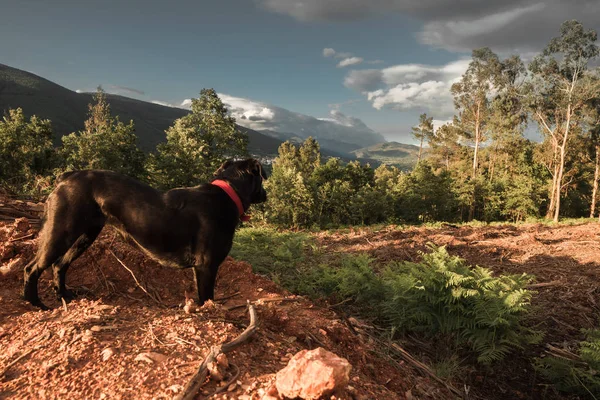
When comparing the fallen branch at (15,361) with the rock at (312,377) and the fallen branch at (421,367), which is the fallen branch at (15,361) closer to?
the rock at (312,377)

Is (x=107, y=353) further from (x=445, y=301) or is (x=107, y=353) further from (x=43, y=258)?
(x=445, y=301)

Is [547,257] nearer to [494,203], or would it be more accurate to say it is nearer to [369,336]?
[369,336]

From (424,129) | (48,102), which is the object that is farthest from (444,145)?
(48,102)

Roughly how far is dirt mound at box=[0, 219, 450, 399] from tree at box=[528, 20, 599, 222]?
35.0 metres

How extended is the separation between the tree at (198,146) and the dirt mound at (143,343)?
21.6m

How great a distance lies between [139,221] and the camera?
312 centimetres

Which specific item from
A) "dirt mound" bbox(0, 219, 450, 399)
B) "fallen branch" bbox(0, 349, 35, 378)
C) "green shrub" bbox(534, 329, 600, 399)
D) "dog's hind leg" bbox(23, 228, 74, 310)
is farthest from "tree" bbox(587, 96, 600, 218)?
"fallen branch" bbox(0, 349, 35, 378)

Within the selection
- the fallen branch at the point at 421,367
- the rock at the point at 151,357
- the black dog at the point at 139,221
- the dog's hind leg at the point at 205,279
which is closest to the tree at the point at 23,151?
the black dog at the point at 139,221

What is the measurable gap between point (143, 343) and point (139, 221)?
1.37 meters

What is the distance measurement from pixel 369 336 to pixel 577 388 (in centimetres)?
210

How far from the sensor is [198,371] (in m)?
1.72

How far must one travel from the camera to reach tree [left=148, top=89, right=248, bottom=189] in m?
24.8

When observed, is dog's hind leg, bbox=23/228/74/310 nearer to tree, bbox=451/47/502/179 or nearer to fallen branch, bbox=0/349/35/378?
fallen branch, bbox=0/349/35/378

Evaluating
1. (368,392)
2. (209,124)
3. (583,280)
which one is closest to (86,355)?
(368,392)
